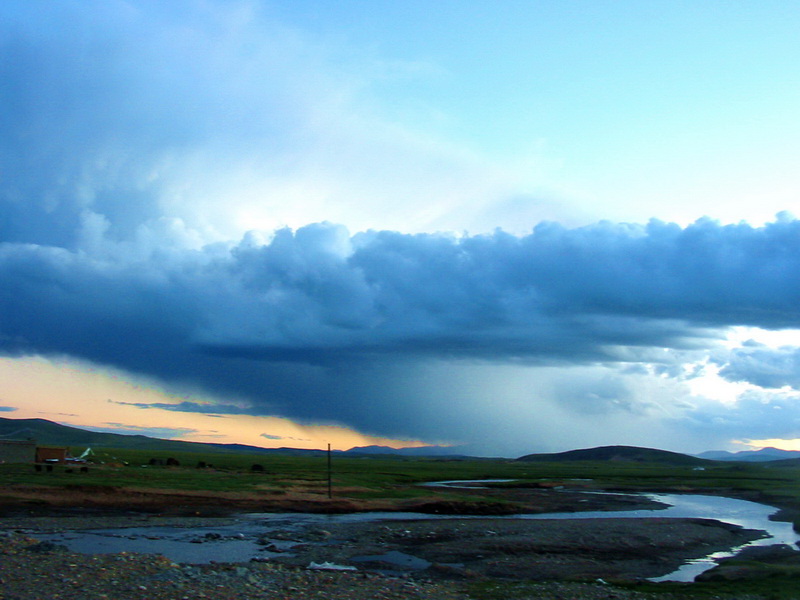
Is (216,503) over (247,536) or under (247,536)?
under

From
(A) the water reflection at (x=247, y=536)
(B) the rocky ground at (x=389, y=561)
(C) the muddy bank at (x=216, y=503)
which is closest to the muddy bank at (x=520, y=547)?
(B) the rocky ground at (x=389, y=561)

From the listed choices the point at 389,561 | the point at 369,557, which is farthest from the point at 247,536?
the point at 389,561

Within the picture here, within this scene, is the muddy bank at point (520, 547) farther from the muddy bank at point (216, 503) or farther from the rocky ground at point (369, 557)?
the muddy bank at point (216, 503)

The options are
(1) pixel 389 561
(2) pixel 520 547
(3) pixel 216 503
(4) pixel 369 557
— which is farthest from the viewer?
(3) pixel 216 503

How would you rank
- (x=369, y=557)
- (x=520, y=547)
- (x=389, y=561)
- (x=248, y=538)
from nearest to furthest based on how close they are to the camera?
(x=389, y=561), (x=369, y=557), (x=520, y=547), (x=248, y=538)

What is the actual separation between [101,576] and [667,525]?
42.8 metres

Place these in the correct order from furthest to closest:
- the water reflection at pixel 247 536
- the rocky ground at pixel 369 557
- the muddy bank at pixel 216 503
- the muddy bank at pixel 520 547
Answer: the muddy bank at pixel 216 503 → the water reflection at pixel 247 536 → the muddy bank at pixel 520 547 → the rocky ground at pixel 369 557

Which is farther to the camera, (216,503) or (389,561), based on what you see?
(216,503)

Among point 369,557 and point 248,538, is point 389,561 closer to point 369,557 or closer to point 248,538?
point 369,557

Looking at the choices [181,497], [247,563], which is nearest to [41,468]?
[181,497]

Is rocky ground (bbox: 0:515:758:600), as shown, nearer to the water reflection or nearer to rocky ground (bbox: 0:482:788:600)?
rocky ground (bbox: 0:482:788:600)

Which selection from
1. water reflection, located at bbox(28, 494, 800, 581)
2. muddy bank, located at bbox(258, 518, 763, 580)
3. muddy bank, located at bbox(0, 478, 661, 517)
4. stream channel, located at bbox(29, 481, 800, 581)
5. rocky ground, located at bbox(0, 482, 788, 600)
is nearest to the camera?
rocky ground, located at bbox(0, 482, 788, 600)

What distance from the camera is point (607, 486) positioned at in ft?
354

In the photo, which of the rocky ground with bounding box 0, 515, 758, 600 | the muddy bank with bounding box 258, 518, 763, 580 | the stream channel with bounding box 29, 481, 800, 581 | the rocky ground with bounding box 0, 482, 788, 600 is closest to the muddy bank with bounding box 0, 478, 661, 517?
the rocky ground with bounding box 0, 482, 788, 600
